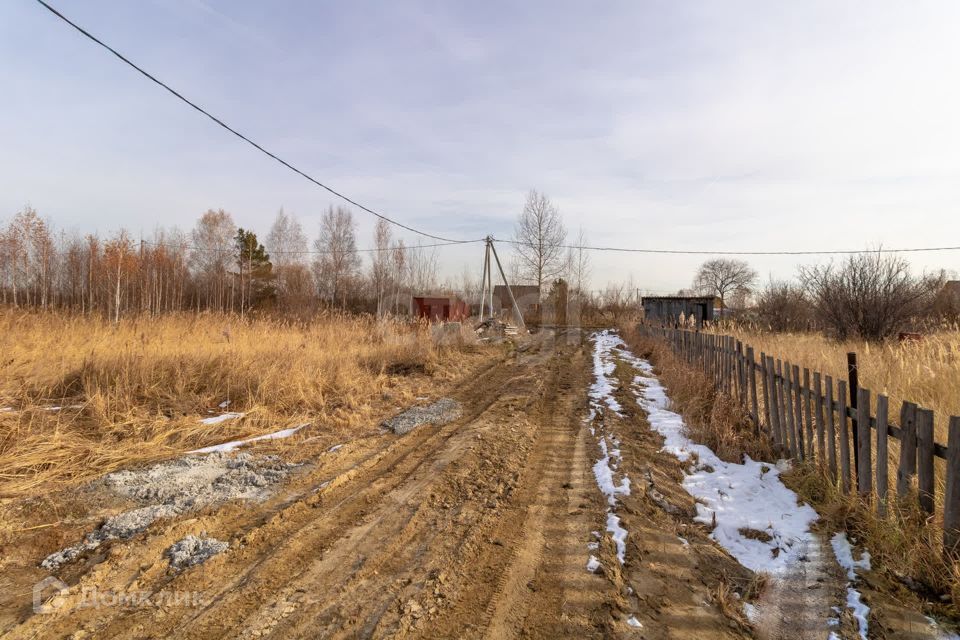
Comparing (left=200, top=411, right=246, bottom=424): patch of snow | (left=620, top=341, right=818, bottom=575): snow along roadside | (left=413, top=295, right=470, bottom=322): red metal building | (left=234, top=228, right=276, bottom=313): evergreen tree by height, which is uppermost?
(left=234, top=228, right=276, bottom=313): evergreen tree

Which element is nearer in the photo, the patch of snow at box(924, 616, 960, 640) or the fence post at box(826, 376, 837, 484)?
the patch of snow at box(924, 616, 960, 640)

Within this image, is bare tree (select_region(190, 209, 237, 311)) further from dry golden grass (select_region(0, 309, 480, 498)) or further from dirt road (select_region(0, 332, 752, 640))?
dirt road (select_region(0, 332, 752, 640))

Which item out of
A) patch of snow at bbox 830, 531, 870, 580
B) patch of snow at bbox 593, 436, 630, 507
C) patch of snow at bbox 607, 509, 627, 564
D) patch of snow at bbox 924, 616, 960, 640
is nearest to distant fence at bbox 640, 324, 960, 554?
patch of snow at bbox 830, 531, 870, 580

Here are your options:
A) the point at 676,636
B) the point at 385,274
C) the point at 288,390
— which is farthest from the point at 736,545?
the point at 385,274

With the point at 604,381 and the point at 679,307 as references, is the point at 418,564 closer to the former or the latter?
the point at 604,381

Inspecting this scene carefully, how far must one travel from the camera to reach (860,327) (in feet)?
37.6

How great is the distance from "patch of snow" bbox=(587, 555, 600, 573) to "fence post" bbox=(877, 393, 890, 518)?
7.22 feet

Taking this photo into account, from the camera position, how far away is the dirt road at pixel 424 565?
7.27ft

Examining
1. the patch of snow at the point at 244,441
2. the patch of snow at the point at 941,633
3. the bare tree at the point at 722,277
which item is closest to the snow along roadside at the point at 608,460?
the patch of snow at the point at 941,633

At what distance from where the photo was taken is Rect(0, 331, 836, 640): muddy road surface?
2.22 m

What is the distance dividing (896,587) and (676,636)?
1.54 metres

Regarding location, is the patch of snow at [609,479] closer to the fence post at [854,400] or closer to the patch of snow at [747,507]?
the patch of snow at [747,507]

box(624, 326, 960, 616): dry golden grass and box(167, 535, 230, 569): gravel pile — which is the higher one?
box(624, 326, 960, 616): dry golden grass

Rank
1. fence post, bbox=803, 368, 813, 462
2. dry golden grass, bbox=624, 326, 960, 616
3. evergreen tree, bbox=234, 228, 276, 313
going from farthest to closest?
1. evergreen tree, bbox=234, 228, 276, 313
2. fence post, bbox=803, 368, 813, 462
3. dry golden grass, bbox=624, 326, 960, 616
